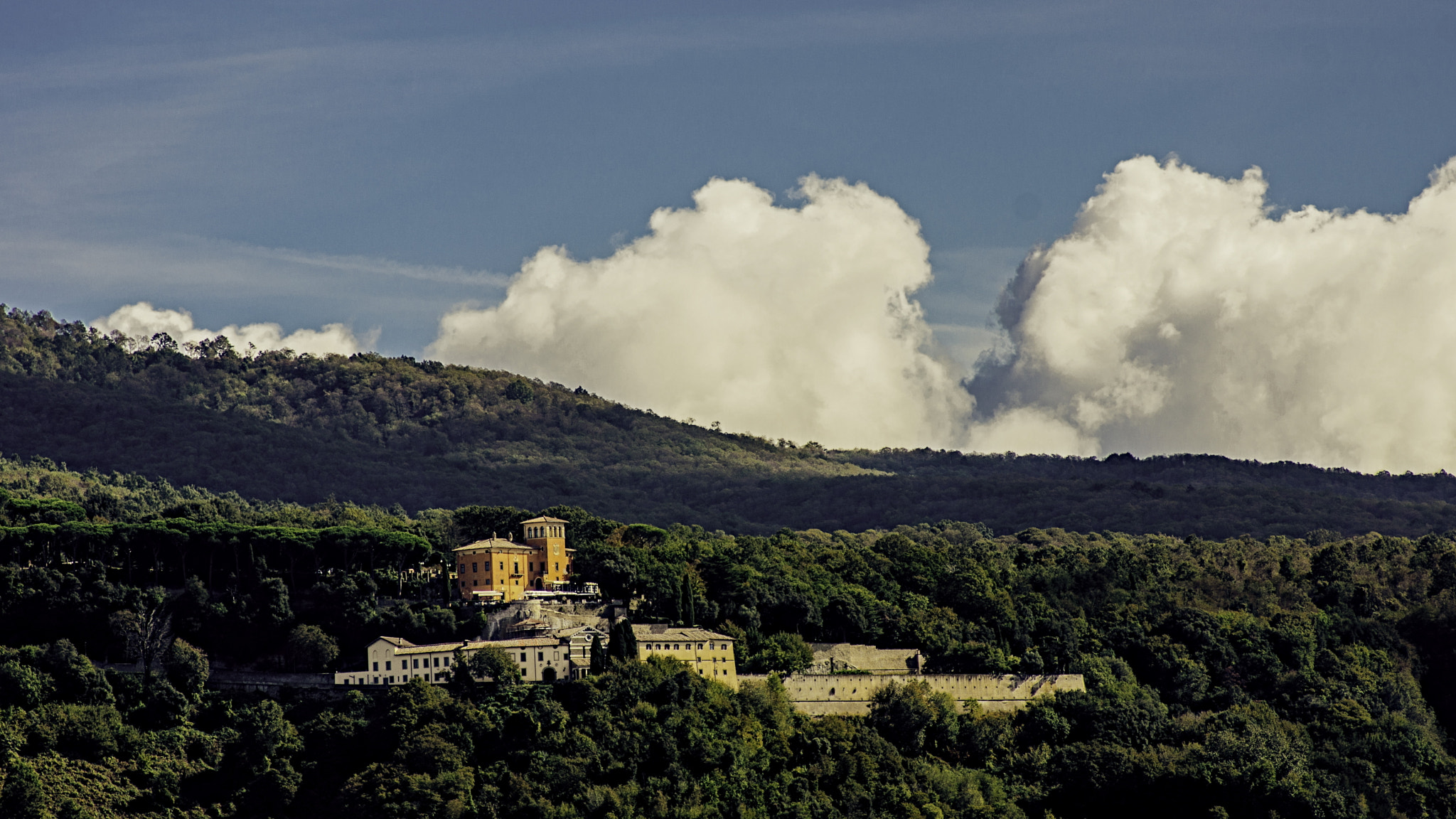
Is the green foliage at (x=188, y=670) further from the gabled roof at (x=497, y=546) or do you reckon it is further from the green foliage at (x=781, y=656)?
the green foliage at (x=781, y=656)

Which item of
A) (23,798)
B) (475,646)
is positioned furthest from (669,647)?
(23,798)

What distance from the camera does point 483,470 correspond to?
17925 centimetres

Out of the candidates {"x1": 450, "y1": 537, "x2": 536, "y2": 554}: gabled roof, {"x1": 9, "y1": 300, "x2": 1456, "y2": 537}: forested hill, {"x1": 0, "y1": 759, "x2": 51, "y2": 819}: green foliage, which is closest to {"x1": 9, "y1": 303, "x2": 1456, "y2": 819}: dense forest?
{"x1": 0, "y1": 759, "x2": 51, "y2": 819}: green foliage

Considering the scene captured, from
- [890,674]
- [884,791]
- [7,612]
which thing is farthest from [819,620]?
[7,612]

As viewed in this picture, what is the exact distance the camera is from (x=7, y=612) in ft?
271

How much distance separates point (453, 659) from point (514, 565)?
1101cm

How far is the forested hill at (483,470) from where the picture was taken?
168 meters

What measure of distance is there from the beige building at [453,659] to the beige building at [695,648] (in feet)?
6.27

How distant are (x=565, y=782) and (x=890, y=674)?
720 inches

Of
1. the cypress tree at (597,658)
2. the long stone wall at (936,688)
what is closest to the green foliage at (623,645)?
the cypress tree at (597,658)

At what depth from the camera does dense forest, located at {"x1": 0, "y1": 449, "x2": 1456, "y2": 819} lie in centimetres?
7544

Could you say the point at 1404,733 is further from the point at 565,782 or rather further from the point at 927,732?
the point at 565,782

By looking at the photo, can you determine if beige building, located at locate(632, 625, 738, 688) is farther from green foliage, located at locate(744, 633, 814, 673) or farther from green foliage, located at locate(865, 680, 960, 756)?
green foliage, located at locate(865, 680, 960, 756)

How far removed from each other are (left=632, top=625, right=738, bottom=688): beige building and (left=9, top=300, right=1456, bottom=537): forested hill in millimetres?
75470
